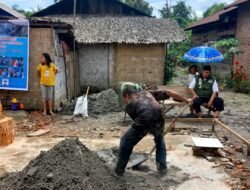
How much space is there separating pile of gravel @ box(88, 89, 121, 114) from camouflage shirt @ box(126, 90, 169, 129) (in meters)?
5.65

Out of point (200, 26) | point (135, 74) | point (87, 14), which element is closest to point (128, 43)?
point (135, 74)

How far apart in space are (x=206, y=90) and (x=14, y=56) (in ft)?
17.9

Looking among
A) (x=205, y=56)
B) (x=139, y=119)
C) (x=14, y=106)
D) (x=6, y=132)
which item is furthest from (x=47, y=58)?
(x=139, y=119)

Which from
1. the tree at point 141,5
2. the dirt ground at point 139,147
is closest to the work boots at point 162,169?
the dirt ground at point 139,147

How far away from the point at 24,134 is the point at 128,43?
7369mm

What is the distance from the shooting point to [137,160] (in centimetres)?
583

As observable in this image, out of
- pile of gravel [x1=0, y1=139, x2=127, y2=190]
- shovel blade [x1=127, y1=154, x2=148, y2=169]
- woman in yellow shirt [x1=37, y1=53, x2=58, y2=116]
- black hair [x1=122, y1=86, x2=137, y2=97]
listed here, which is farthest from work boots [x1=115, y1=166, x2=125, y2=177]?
woman in yellow shirt [x1=37, y1=53, x2=58, y2=116]

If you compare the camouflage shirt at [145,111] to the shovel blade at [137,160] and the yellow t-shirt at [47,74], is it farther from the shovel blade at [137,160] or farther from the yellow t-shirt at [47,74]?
the yellow t-shirt at [47,74]

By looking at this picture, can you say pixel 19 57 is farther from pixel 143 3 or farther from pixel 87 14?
pixel 143 3

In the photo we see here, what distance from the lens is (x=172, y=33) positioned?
48.6 feet

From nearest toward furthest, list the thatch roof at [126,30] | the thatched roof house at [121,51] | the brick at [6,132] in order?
1. the brick at [6,132]
2. the thatch roof at [126,30]
3. the thatched roof house at [121,51]

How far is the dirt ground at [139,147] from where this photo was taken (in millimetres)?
5242

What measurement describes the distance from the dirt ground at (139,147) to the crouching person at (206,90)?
0.58 m

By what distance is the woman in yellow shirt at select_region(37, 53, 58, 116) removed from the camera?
992 centimetres
